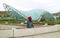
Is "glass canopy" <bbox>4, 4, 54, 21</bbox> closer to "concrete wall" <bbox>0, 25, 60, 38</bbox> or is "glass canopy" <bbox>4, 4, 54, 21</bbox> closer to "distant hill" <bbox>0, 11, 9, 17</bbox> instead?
"distant hill" <bbox>0, 11, 9, 17</bbox>

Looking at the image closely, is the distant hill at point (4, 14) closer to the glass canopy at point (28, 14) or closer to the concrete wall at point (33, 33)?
the glass canopy at point (28, 14)

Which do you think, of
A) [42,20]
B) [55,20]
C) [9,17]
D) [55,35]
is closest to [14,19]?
[9,17]

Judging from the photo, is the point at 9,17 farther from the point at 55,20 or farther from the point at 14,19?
the point at 55,20

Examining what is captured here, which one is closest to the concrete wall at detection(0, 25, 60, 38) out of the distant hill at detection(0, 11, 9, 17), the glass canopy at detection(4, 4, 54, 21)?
the glass canopy at detection(4, 4, 54, 21)

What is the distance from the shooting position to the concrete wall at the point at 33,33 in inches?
186

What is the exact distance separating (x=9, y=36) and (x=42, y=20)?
387 inches

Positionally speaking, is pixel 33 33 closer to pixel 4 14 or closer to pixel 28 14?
pixel 28 14

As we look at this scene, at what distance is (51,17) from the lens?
14.3m

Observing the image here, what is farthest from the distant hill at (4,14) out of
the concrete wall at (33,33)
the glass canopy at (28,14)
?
the concrete wall at (33,33)

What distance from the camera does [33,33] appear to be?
516cm

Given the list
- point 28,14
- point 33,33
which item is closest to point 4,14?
point 28,14

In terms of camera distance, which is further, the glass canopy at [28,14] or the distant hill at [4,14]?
the distant hill at [4,14]

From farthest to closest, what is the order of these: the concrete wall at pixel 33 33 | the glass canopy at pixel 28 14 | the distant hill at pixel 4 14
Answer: the distant hill at pixel 4 14 < the glass canopy at pixel 28 14 < the concrete wall at pixel 33 33

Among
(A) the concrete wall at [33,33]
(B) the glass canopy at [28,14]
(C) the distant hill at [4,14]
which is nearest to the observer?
(A) the concrete wall at [33,33]
